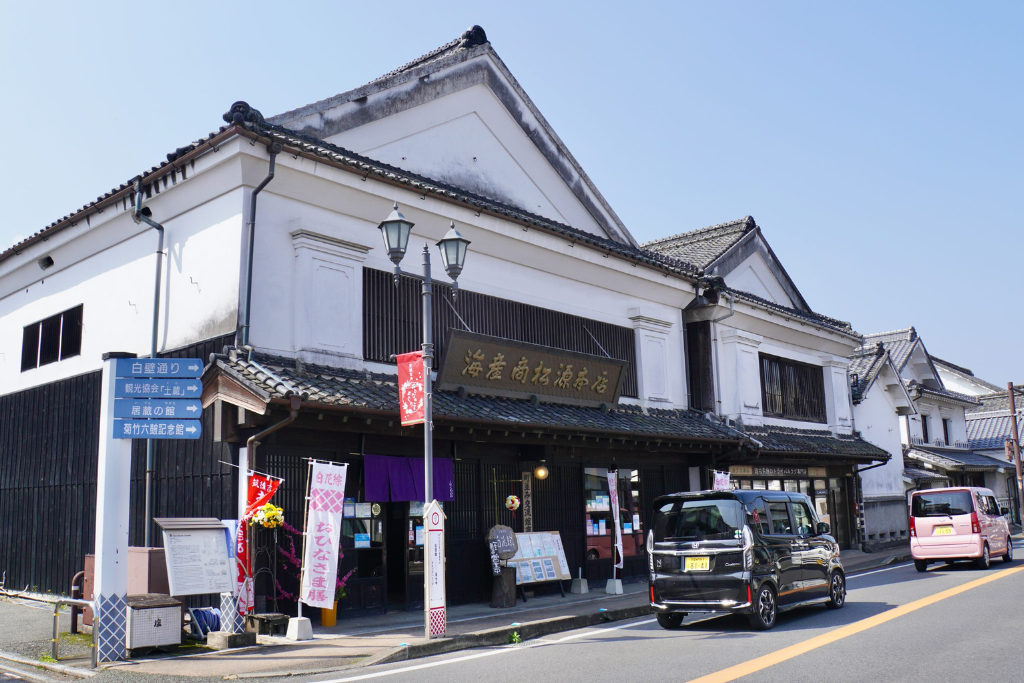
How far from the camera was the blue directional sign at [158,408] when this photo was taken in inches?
388

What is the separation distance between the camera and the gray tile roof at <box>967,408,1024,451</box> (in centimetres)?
4196

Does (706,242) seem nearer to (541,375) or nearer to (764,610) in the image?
(541,375)

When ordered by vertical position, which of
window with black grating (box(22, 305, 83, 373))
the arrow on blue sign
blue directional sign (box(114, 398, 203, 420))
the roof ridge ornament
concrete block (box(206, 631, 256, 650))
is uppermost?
the roof ridge ornament

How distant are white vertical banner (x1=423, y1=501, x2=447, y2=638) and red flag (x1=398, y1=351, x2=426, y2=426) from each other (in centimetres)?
122

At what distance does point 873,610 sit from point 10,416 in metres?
16.9

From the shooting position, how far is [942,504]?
1970cm

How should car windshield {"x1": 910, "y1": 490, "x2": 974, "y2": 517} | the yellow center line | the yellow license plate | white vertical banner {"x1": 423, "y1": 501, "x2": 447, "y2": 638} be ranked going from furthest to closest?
1. car windshield {"x1": 910, "y1": 490, "x2": 974, "y2": 517}
2. the yellow license plate
3. white vertical banner {"x1": 423, "y1": 501, "x2": 447, "y2": 638}
4. the yellow center line

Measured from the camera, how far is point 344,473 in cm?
1158

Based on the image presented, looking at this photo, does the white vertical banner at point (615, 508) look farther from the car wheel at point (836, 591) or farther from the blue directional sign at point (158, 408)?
the blue directional sign at point (158, 408)

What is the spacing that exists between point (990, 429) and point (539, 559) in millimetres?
37185

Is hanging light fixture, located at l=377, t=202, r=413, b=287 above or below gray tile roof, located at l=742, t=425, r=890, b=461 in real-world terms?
above

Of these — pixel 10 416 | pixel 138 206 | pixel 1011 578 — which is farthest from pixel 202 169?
pixel 1011 578

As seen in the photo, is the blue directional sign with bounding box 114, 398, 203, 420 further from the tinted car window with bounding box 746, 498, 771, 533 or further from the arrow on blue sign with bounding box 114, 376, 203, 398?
the tinted car window with bounding box 746, 498, 771, 533

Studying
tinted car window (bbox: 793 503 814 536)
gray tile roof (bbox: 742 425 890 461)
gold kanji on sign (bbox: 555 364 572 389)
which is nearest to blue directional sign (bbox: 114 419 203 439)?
gold kanji on sign (bbox: 555 364 572 389)
